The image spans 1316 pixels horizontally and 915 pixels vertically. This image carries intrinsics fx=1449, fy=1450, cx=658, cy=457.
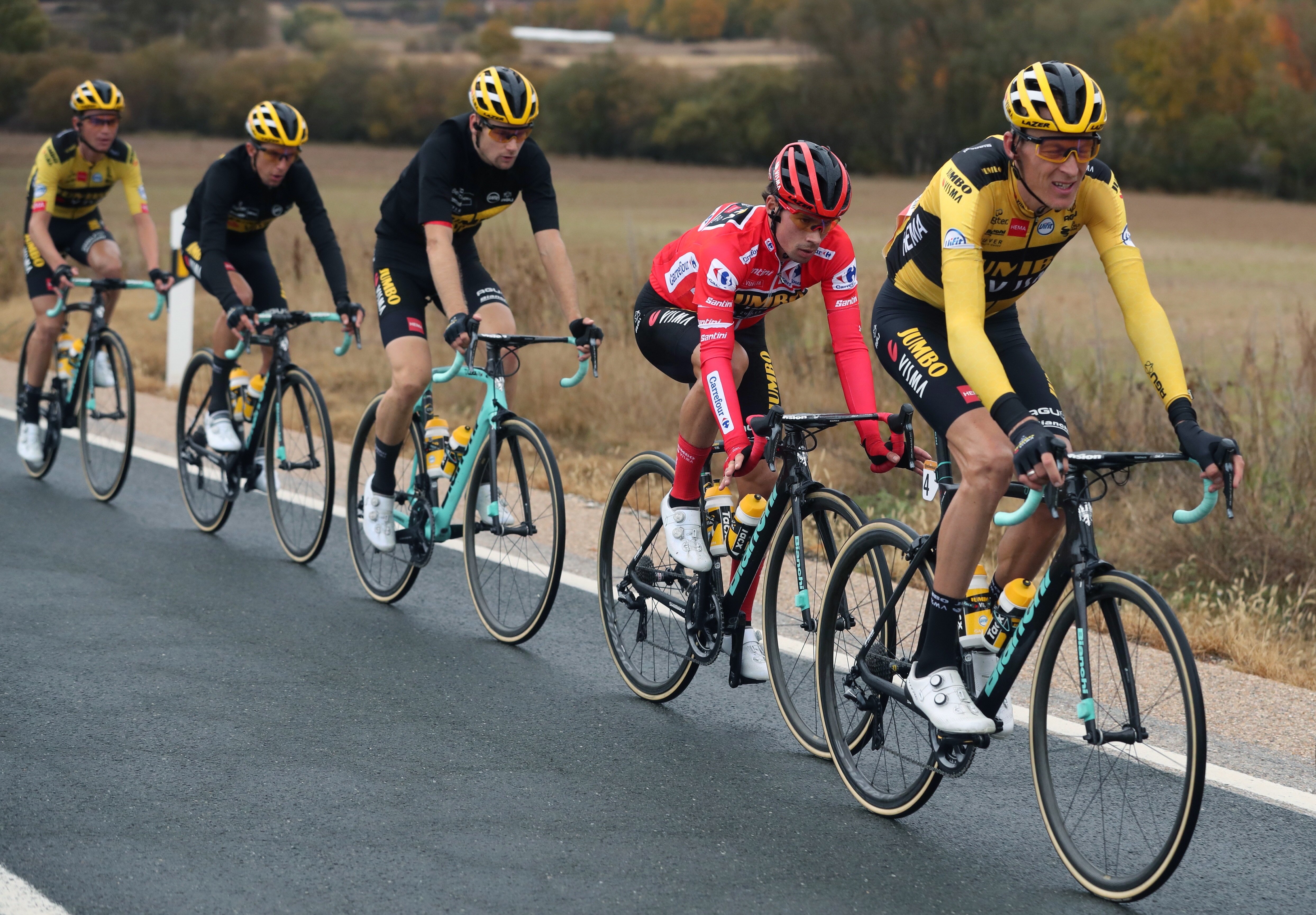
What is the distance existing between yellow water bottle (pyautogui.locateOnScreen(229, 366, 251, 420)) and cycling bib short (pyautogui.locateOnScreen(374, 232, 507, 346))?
1.44 metres

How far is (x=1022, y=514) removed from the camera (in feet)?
11.9

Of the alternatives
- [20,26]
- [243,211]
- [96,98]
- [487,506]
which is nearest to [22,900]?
[487,506]

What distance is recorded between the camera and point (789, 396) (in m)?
11.1

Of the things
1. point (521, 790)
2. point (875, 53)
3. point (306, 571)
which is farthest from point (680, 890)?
point (875, 53)

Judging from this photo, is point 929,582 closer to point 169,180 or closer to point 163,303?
point 163,303

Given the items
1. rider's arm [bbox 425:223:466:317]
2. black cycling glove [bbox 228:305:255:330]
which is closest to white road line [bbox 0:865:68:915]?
rider's arm [bbox 425:223:466:317]

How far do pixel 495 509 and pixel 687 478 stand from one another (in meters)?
1.38

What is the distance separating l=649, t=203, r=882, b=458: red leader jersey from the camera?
4.61 meters

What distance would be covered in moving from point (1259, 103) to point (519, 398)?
186 ft

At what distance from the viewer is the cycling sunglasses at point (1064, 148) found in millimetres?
4020

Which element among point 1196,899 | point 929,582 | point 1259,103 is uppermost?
point 1259,103

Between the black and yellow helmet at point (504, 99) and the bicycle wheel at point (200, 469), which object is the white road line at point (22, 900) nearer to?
the black and yellow helmet at point (504, 99)

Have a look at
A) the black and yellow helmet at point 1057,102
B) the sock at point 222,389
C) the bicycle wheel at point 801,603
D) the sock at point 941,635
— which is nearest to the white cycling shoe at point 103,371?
the sock at point 222,389

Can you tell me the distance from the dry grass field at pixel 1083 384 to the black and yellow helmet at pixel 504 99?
2780 mm
